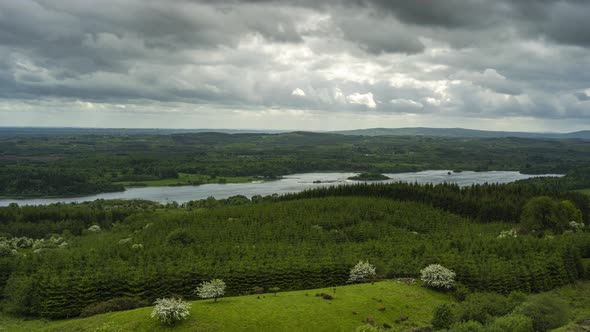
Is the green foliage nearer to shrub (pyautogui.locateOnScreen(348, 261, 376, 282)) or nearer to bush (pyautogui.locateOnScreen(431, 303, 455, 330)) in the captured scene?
shrub (pyautogui.locateOnScreen(348, 261, 376, 282))

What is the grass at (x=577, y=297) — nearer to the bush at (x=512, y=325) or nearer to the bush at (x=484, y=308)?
the bush at (x=484, y=308)

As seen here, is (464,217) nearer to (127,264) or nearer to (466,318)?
(466,318)

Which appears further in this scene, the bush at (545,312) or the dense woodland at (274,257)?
the dense woodland at (274,257)

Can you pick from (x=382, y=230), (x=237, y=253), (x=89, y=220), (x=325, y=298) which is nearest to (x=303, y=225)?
(x=382, y=230)

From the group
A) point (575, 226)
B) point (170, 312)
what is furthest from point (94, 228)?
point (575, 226)

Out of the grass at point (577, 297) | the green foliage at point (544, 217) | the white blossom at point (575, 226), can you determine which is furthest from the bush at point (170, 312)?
the white blossom at point (575, 226)
